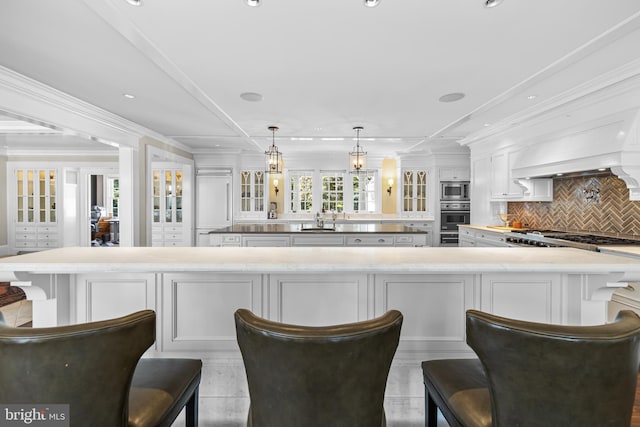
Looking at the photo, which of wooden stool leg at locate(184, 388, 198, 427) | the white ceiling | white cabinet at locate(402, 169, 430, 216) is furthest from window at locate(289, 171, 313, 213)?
wooden stool leg at locate(184, 388, 198, 427)

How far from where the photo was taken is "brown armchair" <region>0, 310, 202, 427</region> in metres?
0.76

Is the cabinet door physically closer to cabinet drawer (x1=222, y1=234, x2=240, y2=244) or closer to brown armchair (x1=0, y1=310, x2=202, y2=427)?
cabinet drawer (x1=222, y1=234, x2=240, y2=244)

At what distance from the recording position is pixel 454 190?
6738 mm

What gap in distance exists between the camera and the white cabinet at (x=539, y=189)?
437cm

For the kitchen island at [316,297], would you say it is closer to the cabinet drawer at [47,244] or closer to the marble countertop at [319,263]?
the marble countertop at [319,263]

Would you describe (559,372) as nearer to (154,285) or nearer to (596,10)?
(154,285)

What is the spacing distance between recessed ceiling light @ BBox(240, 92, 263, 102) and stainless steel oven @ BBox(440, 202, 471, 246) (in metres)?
4.78

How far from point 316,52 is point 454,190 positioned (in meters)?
5.27

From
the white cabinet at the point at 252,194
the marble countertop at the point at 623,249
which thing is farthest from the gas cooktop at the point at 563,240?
the white cabinet at the point at 252,194

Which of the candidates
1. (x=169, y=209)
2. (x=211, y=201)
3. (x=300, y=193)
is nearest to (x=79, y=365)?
(x=211, y=201)

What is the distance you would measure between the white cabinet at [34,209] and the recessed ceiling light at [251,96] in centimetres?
606

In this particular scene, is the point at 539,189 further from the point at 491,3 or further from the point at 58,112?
the point at 58,112

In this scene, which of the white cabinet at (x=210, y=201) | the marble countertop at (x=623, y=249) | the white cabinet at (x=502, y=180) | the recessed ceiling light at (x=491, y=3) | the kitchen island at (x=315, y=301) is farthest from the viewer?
the white cabinet at (x=210, y=201)

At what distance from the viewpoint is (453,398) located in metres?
1.07
